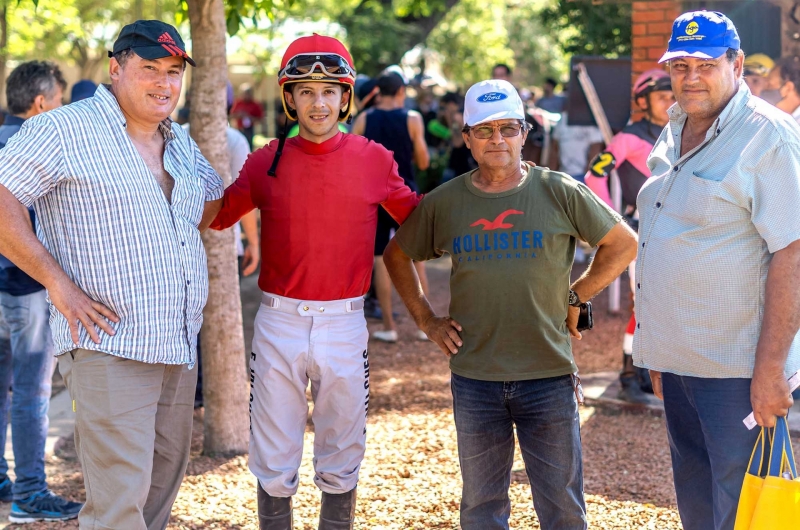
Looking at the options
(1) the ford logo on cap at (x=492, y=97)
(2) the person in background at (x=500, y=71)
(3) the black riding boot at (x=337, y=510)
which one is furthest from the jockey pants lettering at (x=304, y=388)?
(2) the person in background at (x=500, y=71)

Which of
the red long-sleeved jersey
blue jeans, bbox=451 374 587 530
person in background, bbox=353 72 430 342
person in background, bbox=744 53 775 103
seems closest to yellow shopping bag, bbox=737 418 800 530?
blue jeans, bbox=451 374 587 530

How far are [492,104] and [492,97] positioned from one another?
3cm

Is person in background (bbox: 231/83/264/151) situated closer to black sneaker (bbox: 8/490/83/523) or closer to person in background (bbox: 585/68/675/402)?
person in background (bbox: 585/68/675/402)

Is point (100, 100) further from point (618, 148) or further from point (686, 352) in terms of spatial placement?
point (618, 148)

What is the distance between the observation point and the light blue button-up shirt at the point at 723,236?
2.97m

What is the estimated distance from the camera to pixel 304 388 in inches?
146

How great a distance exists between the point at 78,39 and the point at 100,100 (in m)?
21.0

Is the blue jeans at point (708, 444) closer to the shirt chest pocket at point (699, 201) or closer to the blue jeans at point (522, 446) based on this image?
the blue jeans at point (522, 446)

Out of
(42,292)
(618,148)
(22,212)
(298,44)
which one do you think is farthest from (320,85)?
(618,148)

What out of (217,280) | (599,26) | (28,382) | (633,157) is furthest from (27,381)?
(599,26)

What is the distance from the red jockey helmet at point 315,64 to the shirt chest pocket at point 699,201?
1336 millimetres

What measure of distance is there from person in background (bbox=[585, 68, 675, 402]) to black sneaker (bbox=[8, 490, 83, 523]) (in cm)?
341

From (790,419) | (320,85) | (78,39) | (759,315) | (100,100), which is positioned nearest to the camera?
(759,315)

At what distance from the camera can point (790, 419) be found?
567 cm
